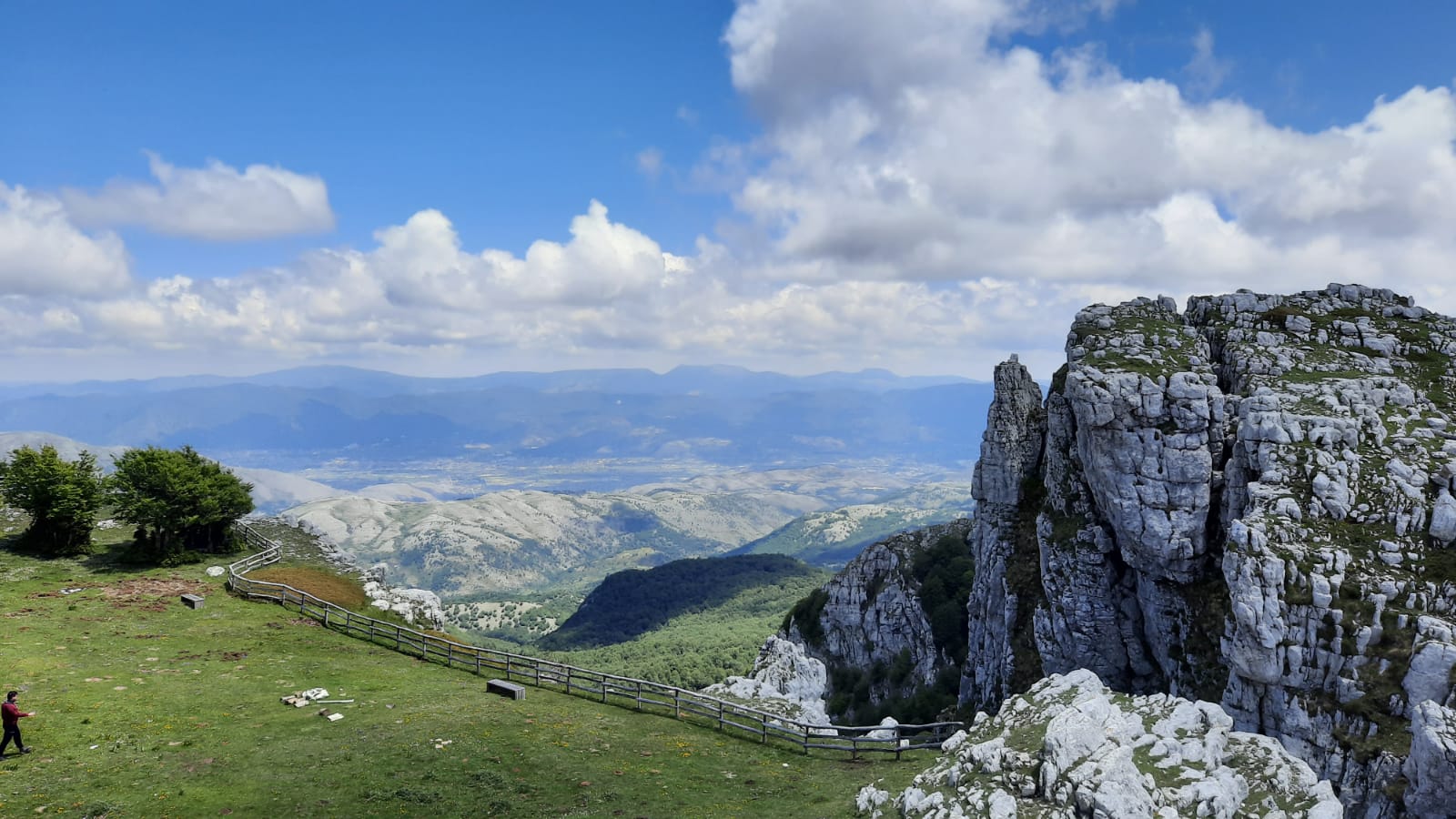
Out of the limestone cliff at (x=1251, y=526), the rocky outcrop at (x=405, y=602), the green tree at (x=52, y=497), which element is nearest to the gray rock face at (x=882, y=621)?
the limestone cliff at (x=1251, y=526)

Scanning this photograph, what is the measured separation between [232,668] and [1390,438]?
7365 centimetres

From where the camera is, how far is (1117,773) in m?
20.7

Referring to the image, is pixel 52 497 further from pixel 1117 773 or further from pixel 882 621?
pixel 882 621

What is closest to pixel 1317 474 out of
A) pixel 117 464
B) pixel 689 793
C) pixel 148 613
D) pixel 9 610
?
pixel 689 793

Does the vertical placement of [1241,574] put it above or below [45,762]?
above

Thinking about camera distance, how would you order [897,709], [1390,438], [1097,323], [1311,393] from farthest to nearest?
[897,709] < [1097,323] < [1311,393] < [1390,438]

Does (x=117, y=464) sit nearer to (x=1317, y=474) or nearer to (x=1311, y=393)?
(x=1317, y=474)

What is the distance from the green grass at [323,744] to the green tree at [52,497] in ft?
47.7

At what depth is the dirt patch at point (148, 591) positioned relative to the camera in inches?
1925

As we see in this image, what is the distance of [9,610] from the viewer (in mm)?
44562

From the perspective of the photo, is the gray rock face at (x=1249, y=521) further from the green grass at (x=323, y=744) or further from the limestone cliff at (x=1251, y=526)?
the green grass at (x=323, y=744)

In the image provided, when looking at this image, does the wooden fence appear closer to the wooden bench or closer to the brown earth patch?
the brown earth patch

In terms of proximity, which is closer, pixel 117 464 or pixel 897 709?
pixel 117 464

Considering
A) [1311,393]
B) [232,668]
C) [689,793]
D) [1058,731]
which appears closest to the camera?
[1058,731]
